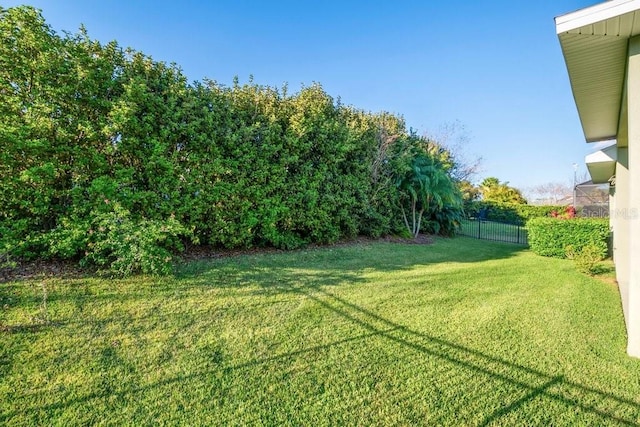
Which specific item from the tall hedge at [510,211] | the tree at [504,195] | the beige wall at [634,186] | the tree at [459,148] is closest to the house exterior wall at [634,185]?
the beige wall at [634,186]

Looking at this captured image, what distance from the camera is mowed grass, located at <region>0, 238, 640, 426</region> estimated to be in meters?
2.16

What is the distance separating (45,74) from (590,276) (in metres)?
10.8

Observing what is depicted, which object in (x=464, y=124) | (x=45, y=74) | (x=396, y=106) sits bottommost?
(x=45, y=74)

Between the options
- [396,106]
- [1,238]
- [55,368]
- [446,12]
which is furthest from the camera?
[396,106]

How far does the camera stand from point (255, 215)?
6.59 metres

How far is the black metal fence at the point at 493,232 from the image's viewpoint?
1329 centimetres

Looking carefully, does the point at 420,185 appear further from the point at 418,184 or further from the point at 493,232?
the point at 493,232

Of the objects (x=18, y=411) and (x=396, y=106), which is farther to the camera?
(x=396, y=106)

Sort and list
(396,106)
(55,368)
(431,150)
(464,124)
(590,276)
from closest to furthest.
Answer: (55,368) < (590,276) < (396,106) < (431,150) < (464,124)

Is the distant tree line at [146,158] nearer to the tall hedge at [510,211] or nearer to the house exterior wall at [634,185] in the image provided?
the house exterior wall at [634,185]

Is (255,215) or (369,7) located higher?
(369,7)

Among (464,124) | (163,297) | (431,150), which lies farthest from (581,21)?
(464,124)

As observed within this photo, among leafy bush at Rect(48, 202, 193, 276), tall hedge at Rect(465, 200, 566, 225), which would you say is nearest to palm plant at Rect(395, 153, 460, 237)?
leafy bush at Rect(48, 202, 193, 276)

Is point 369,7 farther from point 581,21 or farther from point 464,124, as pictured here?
point 464,124
